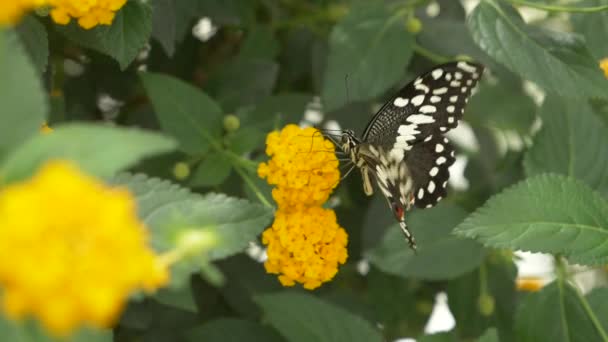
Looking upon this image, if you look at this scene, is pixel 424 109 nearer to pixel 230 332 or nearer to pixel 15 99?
pixel 230 332

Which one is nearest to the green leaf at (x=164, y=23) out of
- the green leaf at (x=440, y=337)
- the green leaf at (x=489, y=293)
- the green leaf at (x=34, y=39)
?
the green leaf at (x=34, y=39)

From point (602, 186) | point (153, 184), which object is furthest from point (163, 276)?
point (602, 186)

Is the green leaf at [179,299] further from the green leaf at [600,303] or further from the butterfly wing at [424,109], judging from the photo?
the green leaf at [600,303]

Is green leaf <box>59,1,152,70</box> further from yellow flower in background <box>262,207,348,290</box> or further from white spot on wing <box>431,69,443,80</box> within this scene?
white spot on wing <box>431,69,443,80</box>

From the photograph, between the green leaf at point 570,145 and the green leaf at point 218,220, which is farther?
the green leaf at point 570,145

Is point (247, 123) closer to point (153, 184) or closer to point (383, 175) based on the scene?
point (383, 175)

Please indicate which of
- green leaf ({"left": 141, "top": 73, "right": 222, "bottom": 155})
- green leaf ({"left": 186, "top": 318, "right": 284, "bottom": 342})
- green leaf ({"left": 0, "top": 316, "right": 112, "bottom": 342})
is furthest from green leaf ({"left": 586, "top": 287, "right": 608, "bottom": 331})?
green leaf ({"left": 0, "top": 316, "right": 112, "bottom": 342})

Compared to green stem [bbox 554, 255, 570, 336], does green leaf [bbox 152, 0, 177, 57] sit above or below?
above
